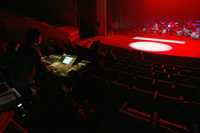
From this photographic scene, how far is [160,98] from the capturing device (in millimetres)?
1855

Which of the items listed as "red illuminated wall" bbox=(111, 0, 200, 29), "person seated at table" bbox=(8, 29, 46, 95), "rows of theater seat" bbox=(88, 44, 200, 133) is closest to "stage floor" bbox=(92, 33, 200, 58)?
"red illuminated wall" bbox=(111, 0, 200, 29)

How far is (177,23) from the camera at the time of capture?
5.86 m

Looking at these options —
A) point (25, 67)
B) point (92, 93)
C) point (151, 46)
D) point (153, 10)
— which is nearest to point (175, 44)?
point (151, 46)

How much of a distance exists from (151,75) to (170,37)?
3.69m

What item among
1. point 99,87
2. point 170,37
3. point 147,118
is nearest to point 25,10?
point 170,37

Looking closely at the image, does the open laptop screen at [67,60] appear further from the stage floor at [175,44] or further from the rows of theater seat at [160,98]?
the stage floor at [175,44]

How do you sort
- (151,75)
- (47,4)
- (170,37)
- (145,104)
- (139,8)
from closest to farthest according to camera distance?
(145,104) → (151,75) → (170,37) → (139,8) → (47,4)

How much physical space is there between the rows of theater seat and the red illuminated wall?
148 inches

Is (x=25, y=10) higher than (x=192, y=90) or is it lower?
higher

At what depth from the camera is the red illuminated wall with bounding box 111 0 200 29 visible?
5656mm

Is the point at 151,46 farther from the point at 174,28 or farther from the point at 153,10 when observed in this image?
the point at 153,10

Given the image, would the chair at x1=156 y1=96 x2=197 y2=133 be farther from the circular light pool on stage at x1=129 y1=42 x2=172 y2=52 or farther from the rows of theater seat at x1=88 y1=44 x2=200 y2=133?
the circular light pool on stage at x1=129 y1=42 x2=172 y2=52

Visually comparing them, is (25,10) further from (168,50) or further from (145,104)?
(145,104)

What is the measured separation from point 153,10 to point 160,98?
15.9 ft
